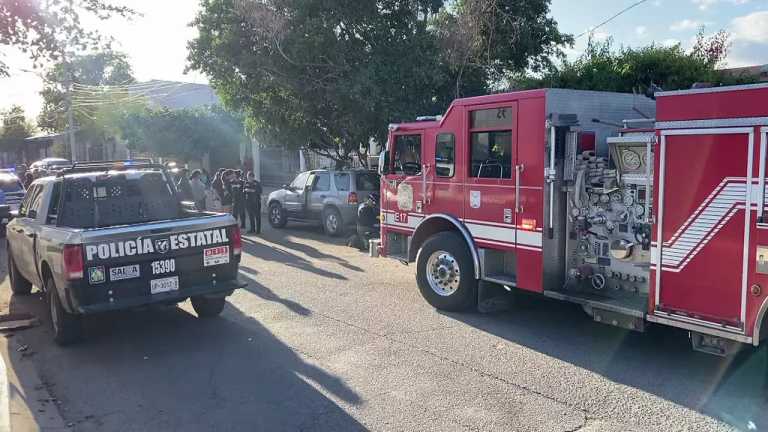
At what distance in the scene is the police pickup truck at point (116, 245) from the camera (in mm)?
6340

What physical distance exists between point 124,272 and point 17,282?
12.3ft

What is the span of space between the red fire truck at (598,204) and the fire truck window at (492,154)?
0.8 inches

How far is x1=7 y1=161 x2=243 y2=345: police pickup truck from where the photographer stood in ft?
20.8

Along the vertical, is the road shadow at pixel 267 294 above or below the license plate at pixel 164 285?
below

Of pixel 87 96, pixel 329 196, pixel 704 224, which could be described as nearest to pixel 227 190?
pixel 329 196

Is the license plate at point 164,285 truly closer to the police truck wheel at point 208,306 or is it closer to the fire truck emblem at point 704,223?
the police truck wheel at point 208,306

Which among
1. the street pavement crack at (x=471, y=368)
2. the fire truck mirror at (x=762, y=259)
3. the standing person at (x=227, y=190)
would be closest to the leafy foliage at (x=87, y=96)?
the standing person at (x=227, y=190)

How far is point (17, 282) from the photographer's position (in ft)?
30.3


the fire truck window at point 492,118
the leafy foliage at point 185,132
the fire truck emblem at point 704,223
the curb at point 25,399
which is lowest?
the curb at point 25,399

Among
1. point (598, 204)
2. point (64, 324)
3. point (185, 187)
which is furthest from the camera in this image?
point (185, 187)

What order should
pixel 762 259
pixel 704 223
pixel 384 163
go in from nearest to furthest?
1. pixel 762 259
2. pixel 704 223
3. pixel 384 163

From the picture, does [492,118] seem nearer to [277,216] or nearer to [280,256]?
[280,256]

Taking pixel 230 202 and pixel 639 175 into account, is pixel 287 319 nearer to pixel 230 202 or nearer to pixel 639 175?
pixel 639 175

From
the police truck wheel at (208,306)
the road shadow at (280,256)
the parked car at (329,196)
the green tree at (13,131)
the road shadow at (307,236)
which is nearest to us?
the police truck wheel at (208,306)
